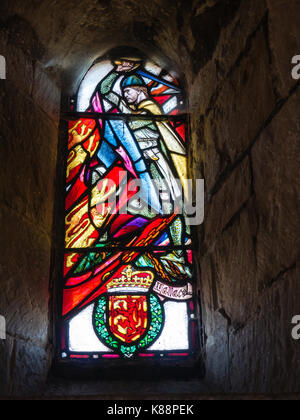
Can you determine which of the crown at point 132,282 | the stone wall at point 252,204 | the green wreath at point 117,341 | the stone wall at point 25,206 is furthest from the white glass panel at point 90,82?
the green wreath at point 117,341

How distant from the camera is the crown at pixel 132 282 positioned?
2.41 meters

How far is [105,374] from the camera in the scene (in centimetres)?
224

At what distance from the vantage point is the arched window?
234 cm

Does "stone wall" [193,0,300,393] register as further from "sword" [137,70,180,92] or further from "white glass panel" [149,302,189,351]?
"sword" [137,70,180,92]

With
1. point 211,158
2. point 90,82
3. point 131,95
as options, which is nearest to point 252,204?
point 211,158

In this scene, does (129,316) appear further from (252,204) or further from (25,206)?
(252,204)

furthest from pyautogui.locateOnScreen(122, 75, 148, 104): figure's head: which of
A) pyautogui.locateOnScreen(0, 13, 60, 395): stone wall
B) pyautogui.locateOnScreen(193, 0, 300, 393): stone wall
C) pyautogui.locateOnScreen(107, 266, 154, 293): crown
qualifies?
pyautogui.locateOnScreen(107, 266, 154, 293): crown

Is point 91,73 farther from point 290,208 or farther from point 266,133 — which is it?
point 290,208

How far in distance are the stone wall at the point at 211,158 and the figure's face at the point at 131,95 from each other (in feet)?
0.71

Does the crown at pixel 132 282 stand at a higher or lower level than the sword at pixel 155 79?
lower

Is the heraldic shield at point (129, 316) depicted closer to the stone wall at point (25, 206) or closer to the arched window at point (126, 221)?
the arched window at point (126, 221)

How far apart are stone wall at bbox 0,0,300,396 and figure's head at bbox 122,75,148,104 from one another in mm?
162
